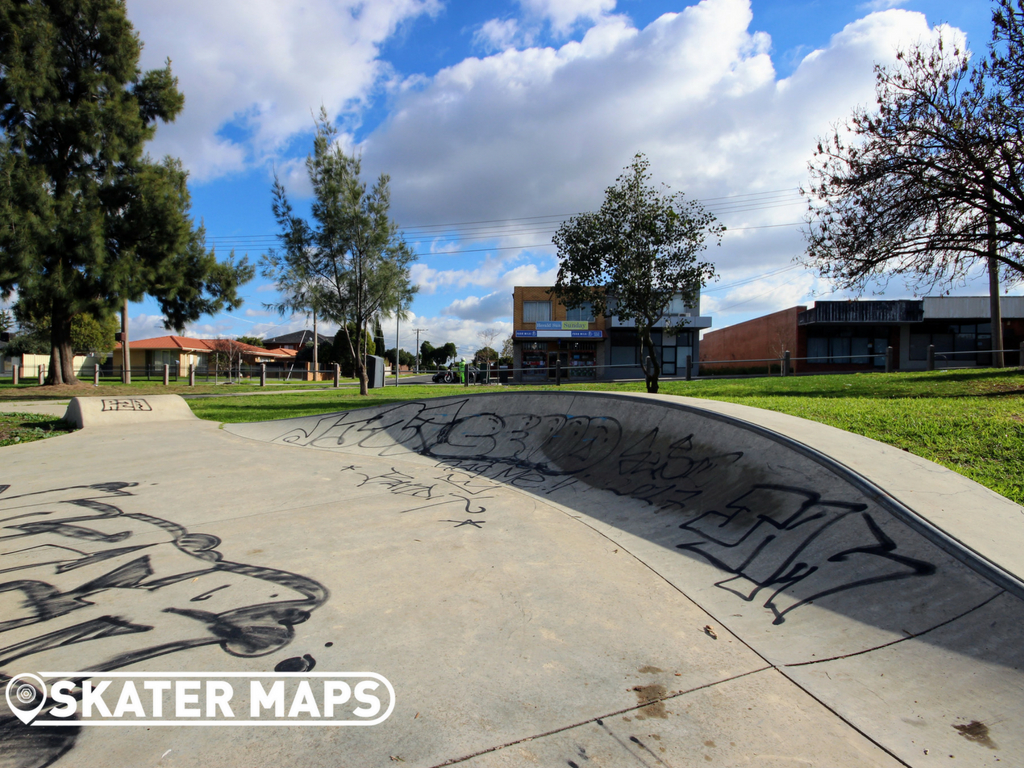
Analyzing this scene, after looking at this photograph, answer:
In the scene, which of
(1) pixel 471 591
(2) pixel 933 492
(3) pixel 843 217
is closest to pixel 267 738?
(1) pixel 471 591

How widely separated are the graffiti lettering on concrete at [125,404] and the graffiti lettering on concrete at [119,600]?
7.86 m

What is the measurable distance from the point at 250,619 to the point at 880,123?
1430cm

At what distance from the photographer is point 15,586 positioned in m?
3.54

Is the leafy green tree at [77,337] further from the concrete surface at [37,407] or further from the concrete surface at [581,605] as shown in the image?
the concrete surface at [581,605]

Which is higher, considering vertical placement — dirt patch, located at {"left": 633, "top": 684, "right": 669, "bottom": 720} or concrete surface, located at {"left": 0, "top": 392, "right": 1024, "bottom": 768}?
concrete surface, located at {"left": 0, "top": 392, "right": 1024, "bottom": 768}

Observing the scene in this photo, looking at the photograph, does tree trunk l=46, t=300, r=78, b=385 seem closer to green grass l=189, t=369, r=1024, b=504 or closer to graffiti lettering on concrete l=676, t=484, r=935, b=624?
green grass l=189, t=369, r=1024, b=504

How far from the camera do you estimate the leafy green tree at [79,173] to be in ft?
61.3

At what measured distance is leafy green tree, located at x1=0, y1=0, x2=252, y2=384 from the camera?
18688mm

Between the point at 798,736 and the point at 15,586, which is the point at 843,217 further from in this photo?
the point at 15,586

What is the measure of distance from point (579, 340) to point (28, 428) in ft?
97.4

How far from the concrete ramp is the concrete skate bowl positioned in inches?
293

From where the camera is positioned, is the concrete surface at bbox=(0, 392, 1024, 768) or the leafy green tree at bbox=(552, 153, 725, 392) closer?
the concrete surface at bbox=(0, 392, 1024, 768)

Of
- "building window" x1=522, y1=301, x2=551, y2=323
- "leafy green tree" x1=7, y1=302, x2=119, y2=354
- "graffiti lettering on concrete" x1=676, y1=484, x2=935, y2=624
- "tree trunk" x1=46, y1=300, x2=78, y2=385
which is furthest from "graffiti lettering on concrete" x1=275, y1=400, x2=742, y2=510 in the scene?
"leafy green tree" x1=7, y1=302, x2=119, y2=354

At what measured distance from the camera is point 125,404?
1198 centimetres
